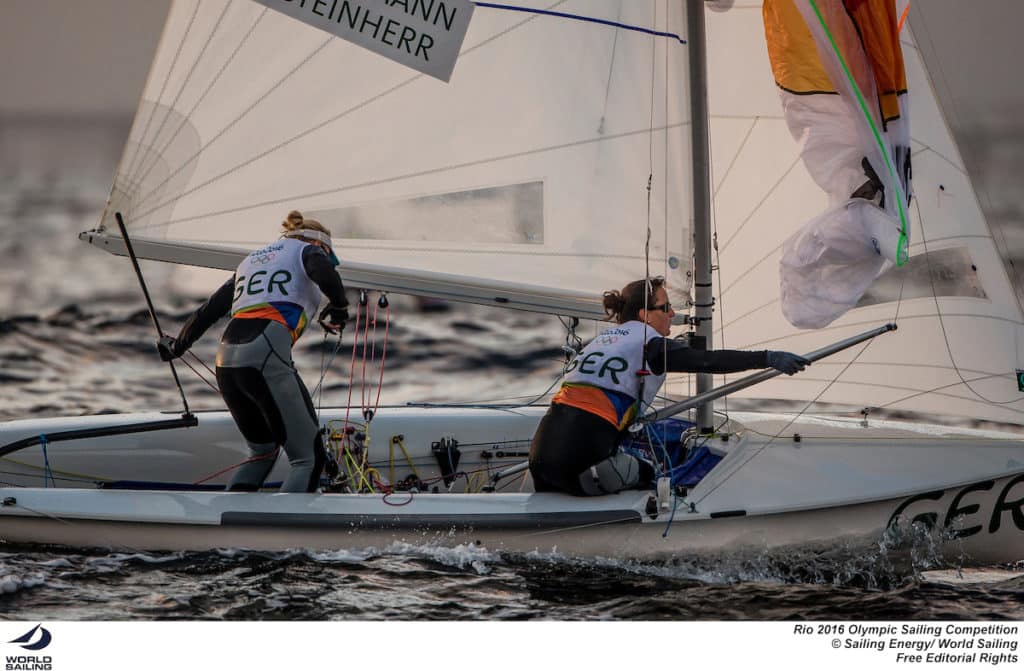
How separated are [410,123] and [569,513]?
5.62 ft

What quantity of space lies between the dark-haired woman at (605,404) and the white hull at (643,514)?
0.11 m

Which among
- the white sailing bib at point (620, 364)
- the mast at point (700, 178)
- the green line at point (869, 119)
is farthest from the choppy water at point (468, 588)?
the green line at point (869, 119)

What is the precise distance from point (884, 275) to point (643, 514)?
1.39 m

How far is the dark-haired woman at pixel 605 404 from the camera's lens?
4379 millimetres

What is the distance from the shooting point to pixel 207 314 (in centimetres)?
486

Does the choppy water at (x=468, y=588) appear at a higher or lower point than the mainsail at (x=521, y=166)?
lower

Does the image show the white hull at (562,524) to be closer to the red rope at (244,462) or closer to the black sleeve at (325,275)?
the red rope at (244,462)

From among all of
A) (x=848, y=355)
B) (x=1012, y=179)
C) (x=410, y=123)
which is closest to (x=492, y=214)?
A: (x=410, y=123)

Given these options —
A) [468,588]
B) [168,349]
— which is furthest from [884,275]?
[168,349]

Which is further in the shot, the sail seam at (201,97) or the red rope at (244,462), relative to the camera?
the sail seam at (201,97)

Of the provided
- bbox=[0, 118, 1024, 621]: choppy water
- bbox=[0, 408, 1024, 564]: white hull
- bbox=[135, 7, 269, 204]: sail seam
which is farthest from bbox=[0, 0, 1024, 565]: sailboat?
bbox=[0, 118, 1024, 621]: choppy water

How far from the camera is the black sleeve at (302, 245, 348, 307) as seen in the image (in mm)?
4621
